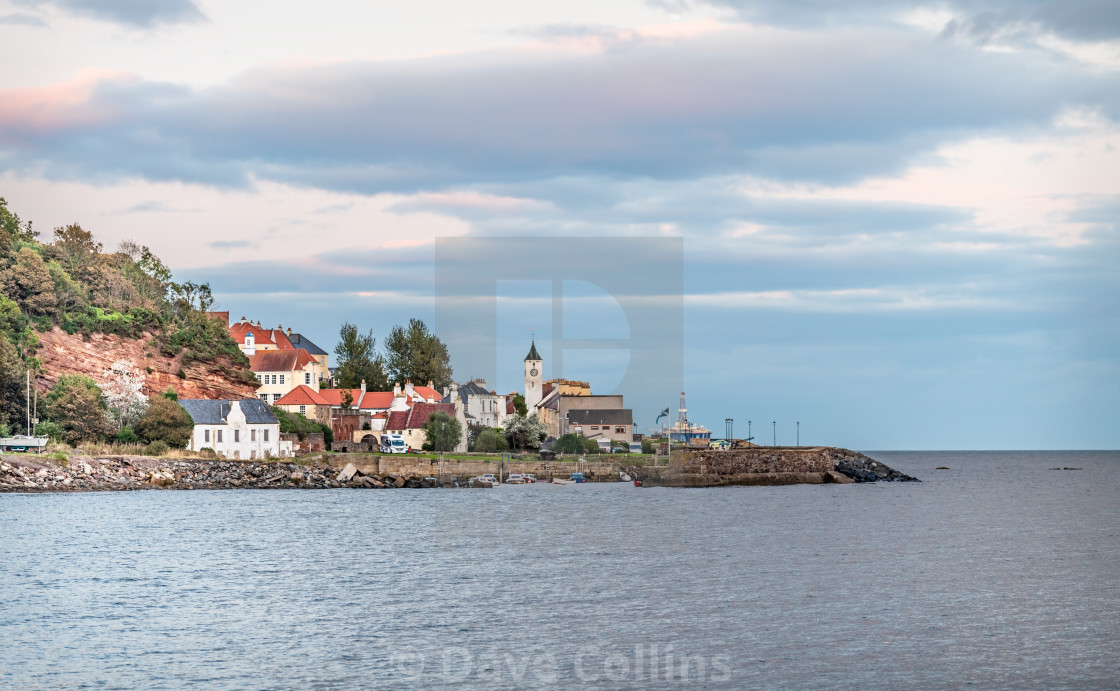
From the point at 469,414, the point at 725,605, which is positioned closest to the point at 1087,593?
the point at 725,605

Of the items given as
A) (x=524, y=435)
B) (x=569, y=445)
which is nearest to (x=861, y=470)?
(x=569, y=445)

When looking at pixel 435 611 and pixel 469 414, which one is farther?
pixel 469 414

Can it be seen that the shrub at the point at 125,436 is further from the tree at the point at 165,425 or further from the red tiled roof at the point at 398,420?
the red tiled roof at the point at 398,420

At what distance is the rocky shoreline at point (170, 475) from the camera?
79.1 meters

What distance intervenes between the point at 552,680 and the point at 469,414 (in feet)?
399

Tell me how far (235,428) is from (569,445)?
47208 mm

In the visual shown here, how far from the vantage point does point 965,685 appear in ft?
70.3

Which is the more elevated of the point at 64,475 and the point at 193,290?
the point at 193,290

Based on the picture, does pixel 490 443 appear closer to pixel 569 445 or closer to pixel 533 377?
pixel 569 445

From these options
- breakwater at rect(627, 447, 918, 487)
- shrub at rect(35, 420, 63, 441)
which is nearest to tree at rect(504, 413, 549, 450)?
breakwater at rect(627, 447, 918, 487)

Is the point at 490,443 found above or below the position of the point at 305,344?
below

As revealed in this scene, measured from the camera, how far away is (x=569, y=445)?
5167 inches

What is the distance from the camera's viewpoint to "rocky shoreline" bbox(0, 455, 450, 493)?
260ft

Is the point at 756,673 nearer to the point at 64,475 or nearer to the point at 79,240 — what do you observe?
the point at 64,475
